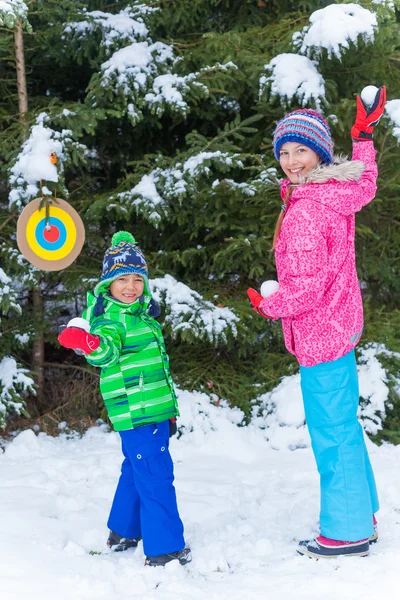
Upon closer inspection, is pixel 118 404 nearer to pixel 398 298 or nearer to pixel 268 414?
pixel 268 414

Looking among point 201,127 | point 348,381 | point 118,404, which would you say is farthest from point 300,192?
point 201,127

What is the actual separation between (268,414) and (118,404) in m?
2.48

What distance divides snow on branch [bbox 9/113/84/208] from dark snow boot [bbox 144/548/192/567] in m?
2.87

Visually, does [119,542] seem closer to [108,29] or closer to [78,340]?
[78,340]

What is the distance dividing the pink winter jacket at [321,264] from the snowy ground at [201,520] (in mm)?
1039

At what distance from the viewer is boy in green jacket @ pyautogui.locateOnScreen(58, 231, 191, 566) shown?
340 cm

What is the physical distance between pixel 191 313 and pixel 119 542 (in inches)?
88.2

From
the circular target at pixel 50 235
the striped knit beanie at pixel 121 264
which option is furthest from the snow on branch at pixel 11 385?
the striped knit beanie at pixel 121 264

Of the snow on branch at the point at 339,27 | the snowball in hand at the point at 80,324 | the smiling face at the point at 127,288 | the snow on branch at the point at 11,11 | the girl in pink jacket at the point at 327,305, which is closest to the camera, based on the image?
the snowball in hand at the point at 80,324

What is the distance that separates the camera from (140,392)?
346 cm

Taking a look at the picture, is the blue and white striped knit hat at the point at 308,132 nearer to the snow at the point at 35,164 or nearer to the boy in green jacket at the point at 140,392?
the boy in green jacket at the point at 140,392

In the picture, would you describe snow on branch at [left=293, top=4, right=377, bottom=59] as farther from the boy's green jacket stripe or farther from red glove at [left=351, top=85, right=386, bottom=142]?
the boy's green jacket stripe

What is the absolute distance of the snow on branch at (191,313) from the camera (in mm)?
5398

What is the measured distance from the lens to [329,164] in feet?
11.3
